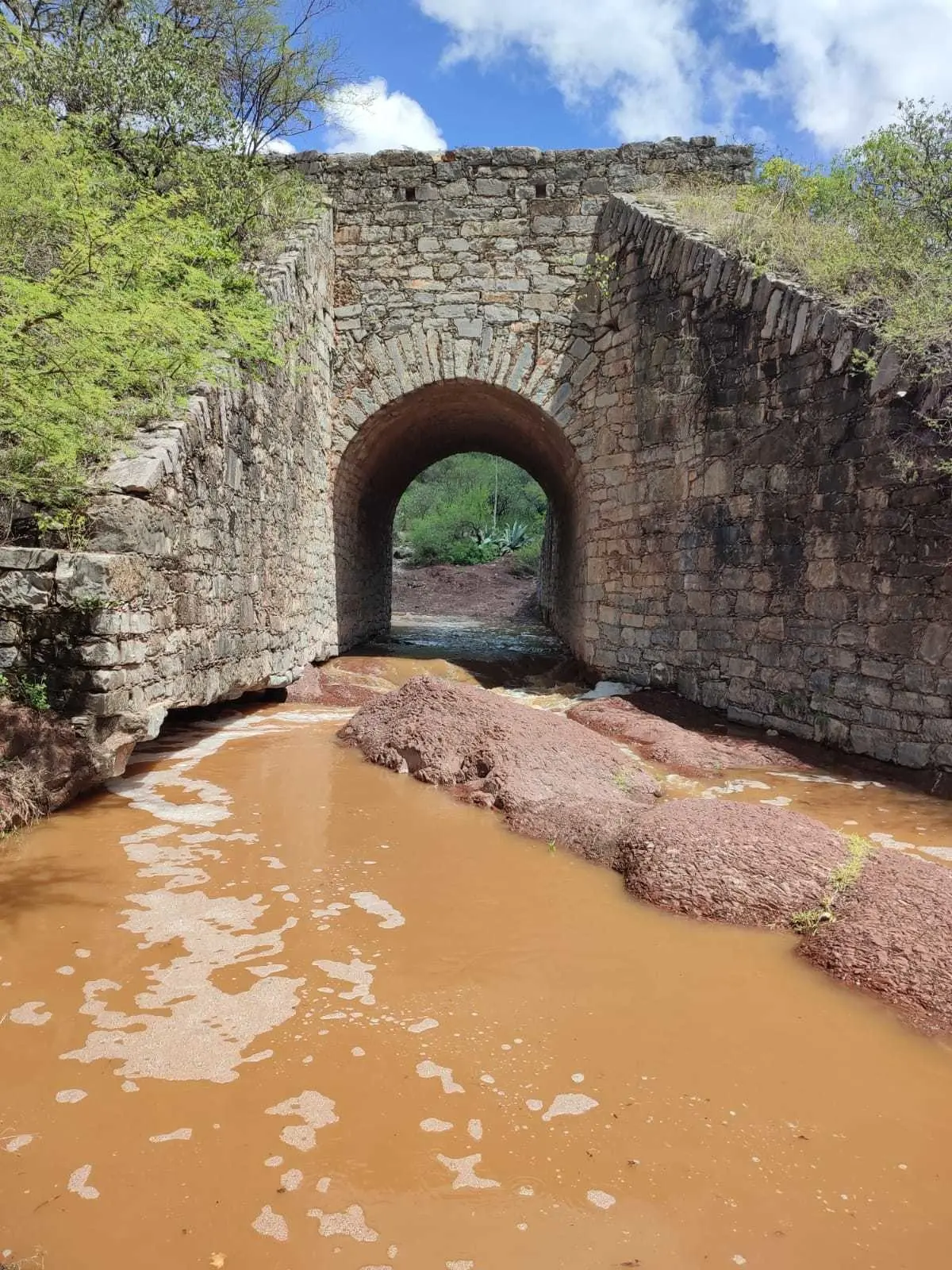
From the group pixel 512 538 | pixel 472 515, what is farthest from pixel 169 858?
pixel 472 515

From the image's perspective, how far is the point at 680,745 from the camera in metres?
6.75

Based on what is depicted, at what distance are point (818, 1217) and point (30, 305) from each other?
17.8 ft

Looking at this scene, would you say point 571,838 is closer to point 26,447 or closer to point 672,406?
point 26,447

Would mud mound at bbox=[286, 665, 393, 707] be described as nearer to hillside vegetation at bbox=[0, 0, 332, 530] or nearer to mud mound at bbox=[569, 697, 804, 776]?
mud mound at bbox=[569, 697, 804, 776]

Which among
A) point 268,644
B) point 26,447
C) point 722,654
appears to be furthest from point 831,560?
point 26,447

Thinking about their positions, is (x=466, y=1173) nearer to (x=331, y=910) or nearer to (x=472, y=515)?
(x=331, y=910)

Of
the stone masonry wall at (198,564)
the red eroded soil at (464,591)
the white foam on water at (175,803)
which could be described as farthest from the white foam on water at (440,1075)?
the red eroded soil at (464,591)

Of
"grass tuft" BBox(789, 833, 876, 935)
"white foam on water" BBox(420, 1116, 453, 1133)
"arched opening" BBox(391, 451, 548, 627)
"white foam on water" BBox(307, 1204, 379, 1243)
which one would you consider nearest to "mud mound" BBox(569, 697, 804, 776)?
Result: "grass tuft" BBox(789, 833, 876, 935)

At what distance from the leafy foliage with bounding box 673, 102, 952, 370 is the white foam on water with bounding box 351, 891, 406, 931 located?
5.36m

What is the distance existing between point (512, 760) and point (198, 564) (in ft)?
9.03

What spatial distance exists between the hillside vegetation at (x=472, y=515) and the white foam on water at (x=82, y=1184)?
24.8 meters

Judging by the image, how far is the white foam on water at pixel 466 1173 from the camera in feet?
6.48

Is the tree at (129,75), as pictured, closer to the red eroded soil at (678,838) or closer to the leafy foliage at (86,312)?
the leafy foliage at (86,312)

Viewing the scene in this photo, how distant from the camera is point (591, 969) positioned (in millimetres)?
3086
